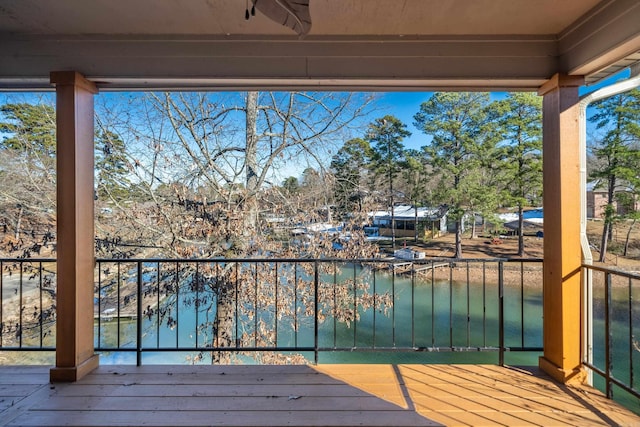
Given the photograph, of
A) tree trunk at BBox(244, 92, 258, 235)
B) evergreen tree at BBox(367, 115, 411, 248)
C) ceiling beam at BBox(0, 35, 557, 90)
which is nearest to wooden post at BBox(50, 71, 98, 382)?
ceiling beam at BBox(0, 35, 557, 90)

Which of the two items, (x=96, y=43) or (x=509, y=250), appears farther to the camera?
(x=509, y=250)

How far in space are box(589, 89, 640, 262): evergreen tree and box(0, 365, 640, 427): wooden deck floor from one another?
139 inches

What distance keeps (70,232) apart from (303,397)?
195 cm

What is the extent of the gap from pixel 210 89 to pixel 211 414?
221cm

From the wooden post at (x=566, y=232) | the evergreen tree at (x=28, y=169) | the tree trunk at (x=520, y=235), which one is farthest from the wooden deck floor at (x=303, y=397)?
the tree trunk at (x=520, y=235)

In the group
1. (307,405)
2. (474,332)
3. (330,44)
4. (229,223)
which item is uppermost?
(330,44)

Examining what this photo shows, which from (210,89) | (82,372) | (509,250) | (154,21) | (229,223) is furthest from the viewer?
(509,250)

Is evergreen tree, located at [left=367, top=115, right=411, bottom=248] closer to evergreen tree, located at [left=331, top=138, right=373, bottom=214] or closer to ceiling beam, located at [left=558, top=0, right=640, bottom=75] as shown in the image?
evergreen tree, located at [left=331, top=138, right=373, bottom=214]

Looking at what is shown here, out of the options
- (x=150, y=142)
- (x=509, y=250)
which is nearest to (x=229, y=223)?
(x=150, y=142)

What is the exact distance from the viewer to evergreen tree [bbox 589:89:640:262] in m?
4.52

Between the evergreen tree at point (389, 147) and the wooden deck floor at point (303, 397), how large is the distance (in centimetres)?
431

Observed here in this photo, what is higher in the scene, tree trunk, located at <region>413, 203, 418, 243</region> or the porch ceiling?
the porch ceiling

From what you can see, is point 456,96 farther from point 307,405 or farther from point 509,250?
point 307,405

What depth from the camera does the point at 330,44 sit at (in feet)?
7.59
